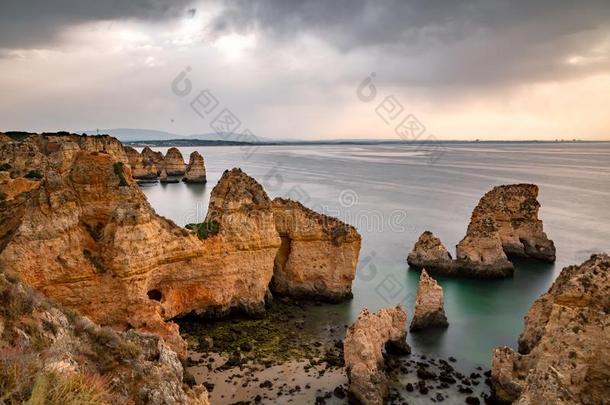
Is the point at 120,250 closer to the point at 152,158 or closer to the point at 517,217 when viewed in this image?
the point at 517,217

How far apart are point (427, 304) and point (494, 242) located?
14.1 metres

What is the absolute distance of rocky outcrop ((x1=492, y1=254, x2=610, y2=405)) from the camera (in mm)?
11938

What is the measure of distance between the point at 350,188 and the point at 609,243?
5063 cm

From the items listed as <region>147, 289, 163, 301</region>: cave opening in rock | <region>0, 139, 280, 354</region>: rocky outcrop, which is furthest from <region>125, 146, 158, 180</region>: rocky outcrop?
<region>0, 139, 280, 354</region>: rocky outcrop

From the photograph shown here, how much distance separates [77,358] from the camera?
8.14 metres

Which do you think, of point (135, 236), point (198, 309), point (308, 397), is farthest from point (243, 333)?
point (135, 236)

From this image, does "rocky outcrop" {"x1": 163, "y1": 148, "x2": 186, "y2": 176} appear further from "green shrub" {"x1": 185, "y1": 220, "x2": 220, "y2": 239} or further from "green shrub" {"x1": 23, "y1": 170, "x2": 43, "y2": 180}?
"green shrub" {"x1": 185, "y1": 220, "x2": 220, "y2": 239}

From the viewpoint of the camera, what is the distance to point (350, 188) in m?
91.9

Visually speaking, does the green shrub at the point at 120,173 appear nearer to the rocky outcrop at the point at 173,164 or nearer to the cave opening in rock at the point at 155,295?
the cave opening in rock at the point at 155,295

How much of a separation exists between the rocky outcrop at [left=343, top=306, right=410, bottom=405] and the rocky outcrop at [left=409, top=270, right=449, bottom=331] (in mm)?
4911

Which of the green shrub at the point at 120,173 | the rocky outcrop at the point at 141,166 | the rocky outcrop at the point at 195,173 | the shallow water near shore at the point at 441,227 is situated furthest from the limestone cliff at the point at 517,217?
the rocky outcrop at the point at 141,166

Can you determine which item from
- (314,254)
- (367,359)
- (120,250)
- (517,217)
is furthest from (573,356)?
(517,217)

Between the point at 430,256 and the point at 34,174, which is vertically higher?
the point at 34,174

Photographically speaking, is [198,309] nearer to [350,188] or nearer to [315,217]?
[315,217]
